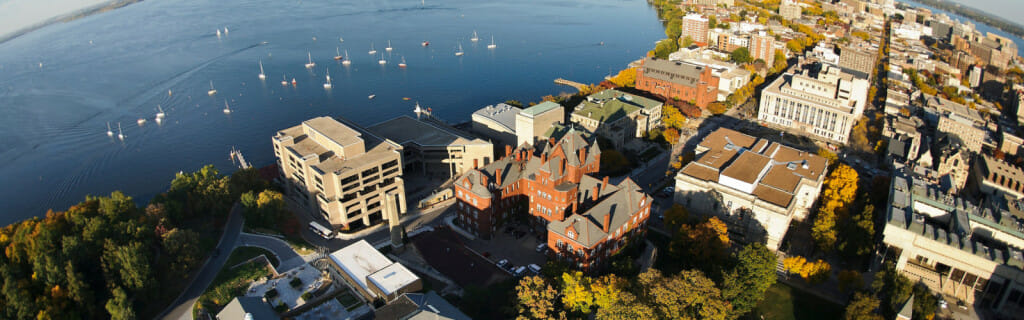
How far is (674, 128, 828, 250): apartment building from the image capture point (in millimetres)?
66375

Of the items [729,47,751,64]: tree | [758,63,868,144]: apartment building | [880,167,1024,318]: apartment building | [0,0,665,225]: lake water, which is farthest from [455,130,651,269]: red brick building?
[729,47,751,64]: tree

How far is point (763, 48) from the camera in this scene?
5945 inches

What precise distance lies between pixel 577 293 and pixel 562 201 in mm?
14765

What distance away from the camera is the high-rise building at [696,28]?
18025cm

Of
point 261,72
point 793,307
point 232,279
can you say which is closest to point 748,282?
point 793,307

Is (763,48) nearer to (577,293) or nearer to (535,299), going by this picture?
(577,293)

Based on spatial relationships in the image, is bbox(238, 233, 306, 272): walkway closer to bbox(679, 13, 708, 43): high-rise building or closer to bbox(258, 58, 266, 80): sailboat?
bbox(258, 58, 266, 80): sailboat

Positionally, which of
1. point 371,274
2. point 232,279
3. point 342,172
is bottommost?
point 232,279

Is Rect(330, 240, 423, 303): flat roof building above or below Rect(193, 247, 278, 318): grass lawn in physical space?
above

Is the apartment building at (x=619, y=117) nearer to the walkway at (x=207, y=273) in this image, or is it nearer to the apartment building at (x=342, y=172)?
the apartment building at (x=342, y=172)

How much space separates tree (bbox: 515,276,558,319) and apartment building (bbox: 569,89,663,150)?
49077 millimetres

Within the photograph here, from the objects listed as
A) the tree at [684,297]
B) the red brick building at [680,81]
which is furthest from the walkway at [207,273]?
the red brick building at [680,81]

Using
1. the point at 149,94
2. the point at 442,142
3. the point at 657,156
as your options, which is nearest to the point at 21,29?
the point at 149,94

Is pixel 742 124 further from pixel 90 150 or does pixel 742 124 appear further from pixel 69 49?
pixel 69 49
